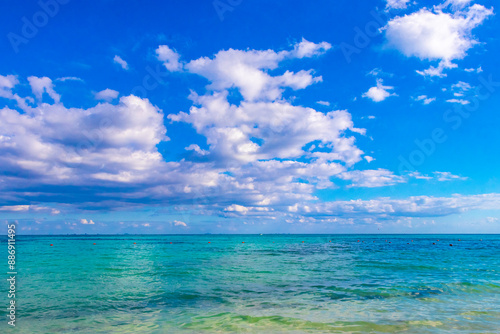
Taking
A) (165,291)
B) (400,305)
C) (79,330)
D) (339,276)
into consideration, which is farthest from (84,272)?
(400,305)

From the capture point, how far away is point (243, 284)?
2362 cm

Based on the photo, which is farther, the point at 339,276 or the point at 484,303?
the point at 339,276

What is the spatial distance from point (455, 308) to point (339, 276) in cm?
1165

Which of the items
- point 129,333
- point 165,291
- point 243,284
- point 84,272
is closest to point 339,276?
point 243,284

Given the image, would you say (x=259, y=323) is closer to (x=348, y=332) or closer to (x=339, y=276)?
(x=348, y=332)

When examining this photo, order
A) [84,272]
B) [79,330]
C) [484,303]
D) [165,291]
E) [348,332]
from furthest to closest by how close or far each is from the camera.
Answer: [84,272]
[165,291]
[484,303]
[79,330]
[348,332]


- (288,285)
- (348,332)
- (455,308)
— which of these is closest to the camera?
(348,332)

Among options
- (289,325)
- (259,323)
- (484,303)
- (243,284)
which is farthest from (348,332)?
(243,284)

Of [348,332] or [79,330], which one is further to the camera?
[79,330]

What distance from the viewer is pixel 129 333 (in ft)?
42.3

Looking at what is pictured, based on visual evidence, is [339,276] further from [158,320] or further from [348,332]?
[158,320]

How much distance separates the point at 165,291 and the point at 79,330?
8156 millimetres

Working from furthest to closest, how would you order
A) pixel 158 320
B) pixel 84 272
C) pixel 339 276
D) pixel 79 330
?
1. pixel 84 272
2. pixel 339 276
3. pixel 158 320
4. pixel 79 330

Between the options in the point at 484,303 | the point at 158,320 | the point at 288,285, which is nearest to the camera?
the point at 158,320
